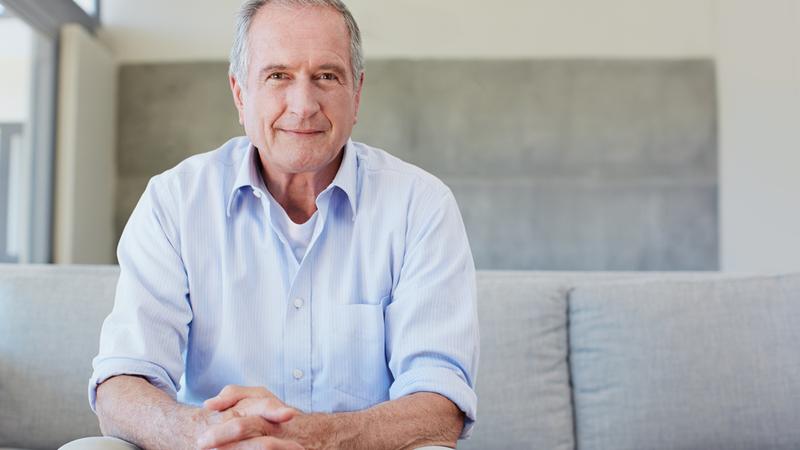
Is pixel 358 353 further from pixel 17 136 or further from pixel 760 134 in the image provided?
pixel 760 134

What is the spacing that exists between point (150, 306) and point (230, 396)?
24 centimetres

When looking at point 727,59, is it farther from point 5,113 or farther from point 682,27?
point 5,113

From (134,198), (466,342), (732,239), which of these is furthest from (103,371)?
(732,239)

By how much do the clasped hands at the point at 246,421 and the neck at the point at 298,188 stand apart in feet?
1.31

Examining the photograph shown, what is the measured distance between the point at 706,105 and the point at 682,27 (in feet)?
1.21

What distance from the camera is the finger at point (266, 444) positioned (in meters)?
0.99

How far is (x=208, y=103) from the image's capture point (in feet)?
10.9

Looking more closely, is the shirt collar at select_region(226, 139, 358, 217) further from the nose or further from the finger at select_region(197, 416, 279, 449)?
the finger at select_region(197, 416, 279, 449)

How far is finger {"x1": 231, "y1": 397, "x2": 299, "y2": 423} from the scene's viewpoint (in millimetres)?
1007

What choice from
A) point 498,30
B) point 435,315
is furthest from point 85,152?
point 435,315

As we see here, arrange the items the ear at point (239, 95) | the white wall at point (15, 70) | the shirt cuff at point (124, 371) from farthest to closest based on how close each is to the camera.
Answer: the white wall at point (15, 70)
the ear at point (239, 95)
the shirt cuff at point (124, 371)

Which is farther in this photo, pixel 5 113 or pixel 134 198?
pixel 134 198

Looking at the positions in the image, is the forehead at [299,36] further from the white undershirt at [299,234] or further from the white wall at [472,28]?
the white wall at [472,28]

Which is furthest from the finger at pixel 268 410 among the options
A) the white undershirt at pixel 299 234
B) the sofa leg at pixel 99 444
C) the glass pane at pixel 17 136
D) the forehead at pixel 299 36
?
the glass pane at pixel 17 136
